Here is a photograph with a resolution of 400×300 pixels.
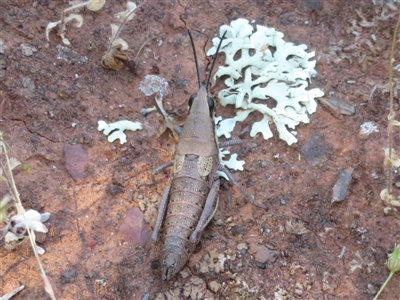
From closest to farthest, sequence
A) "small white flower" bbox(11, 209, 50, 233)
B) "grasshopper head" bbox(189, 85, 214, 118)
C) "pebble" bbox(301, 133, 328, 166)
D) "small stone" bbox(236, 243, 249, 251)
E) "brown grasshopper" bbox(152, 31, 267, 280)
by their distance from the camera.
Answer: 1. "small white flower" bbox(11, 209, 50, 233)
2. "brown grasshopper" bbox(152, 31, 267, 280)
3. "small stone" bbox(236, 243, 249, 251)
4. "pebble" bbox(301, 133, 328, 166)
5. "grasshopper head" bbox(189, 85, 214, 118)

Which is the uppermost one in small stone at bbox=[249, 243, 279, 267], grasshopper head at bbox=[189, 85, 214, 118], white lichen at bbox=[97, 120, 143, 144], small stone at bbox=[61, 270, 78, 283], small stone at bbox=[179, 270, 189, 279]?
grasshopper head at bbox=[189, 85, 214, 118]

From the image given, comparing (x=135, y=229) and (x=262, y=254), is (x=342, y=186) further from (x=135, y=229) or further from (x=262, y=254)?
(x=135, y=229)

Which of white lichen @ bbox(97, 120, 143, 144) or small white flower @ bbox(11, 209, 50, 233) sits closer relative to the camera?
small white flower @ bbox(11, 209, 50, 233)

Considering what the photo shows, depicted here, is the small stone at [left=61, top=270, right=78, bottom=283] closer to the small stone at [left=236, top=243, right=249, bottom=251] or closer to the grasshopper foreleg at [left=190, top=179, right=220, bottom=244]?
the grasshopper foreleg at [left=190, top=179, right=220, bottom=244]

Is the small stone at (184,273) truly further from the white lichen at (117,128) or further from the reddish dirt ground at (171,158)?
the white lichen at (117,128)

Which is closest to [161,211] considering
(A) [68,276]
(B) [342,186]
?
(A) [68,276]

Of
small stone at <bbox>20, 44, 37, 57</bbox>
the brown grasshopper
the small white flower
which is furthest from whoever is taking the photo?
small stone at <bbox>20, 44, 37, 57</bbox>

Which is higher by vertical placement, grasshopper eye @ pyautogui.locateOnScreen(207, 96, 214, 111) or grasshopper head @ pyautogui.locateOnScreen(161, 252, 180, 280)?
grasshopper eye @ pyautogui.locateOnScreen(207, 96, 214, 111)

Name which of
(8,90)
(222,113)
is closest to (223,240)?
(222,113)

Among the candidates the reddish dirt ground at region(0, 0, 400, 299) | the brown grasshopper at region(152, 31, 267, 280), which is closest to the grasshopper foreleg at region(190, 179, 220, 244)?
the brown grasshopper at region(152, 31, 267, 280)
